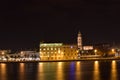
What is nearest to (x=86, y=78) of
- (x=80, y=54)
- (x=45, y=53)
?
(x=45, y=53)

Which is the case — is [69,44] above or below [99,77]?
above

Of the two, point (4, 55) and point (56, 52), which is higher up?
point (4, 55)

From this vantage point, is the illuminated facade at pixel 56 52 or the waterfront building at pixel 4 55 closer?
the illuminated facade at pixel 56 52

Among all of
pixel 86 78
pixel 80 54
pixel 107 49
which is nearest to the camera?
pixel 86 78

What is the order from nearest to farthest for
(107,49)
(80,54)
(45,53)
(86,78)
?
(86,78) → (45,53) → (80,54) → (107,49)

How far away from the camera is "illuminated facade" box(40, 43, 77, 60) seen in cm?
7712

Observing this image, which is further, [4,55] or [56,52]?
[4,55]

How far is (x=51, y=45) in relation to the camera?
77.7 m

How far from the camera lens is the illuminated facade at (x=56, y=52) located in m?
77.1

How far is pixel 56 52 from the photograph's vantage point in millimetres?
77375

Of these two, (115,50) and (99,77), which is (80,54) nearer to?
(115,50)

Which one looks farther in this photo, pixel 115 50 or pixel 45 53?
pixel 115 50

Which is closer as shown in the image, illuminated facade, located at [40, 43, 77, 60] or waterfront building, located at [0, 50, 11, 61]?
illuminated facade, located at [40, 43, 77, 60]

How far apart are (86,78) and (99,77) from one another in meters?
1.08
